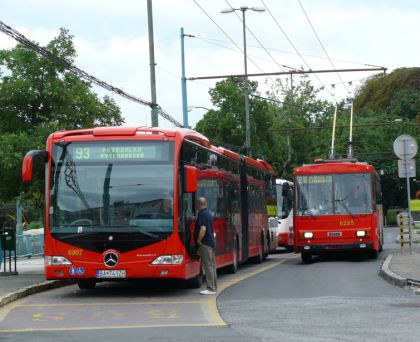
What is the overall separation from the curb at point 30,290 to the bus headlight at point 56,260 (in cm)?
81

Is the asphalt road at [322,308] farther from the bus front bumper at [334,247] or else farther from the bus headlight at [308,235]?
the bus headlight at [308,235]

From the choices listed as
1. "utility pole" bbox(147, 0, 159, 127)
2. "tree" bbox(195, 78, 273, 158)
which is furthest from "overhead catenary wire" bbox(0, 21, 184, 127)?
"tree" bbox(195, 78, 273, 158)

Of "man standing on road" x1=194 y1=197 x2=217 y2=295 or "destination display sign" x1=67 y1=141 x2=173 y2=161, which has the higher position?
"destination display sign" x1=67 y1=141 x2=173 y2=161

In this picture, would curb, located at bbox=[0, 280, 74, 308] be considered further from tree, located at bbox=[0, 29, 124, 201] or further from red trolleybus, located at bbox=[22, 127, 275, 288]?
tree, located at bbox=[0, 29, 124, 201]

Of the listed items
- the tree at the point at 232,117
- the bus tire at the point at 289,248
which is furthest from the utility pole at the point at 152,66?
the tree at the point at 232,117

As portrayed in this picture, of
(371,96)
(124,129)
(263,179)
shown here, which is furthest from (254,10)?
(371,96)

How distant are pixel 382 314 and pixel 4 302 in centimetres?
633

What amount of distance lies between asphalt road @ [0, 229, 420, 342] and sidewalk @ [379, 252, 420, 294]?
0.26 metres

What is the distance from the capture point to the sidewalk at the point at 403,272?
1738cm

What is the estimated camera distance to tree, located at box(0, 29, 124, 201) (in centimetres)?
2297

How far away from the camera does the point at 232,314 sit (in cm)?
1341

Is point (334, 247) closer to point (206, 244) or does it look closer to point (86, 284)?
point (86, 284)

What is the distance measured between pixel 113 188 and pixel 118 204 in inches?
11.8

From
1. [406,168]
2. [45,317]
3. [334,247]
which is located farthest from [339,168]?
[45,317]
